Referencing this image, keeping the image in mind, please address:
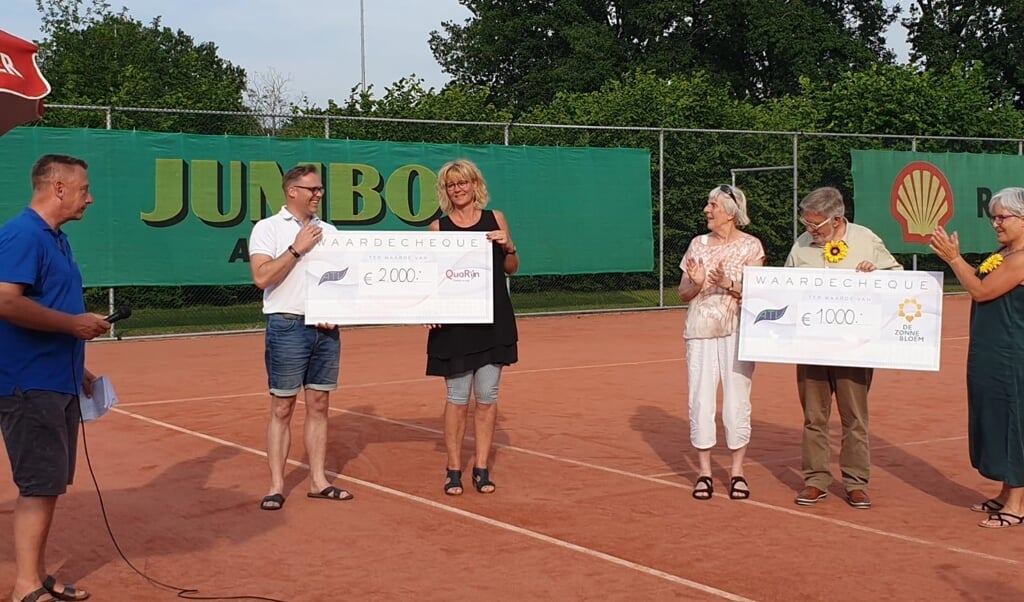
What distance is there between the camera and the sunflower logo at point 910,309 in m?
6.63

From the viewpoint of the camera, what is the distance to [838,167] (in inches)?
932

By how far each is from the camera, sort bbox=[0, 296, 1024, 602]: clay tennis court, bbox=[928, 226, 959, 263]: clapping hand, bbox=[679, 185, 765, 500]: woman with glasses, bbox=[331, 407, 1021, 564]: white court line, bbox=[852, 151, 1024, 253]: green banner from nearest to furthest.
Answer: bbox=[0, 296, 1024, 602]: clay tennis court → bbox=[331, 407, 1021, 564]: white court line → bbox=[928, 226, 959, 263]: clapping hand → bbox=[679, 185, 765, 500]: woman with glasses → bbox=[852, 151, 1024, 253]: green banner

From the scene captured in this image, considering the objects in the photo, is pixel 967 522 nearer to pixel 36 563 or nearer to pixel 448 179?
pixel 448 179

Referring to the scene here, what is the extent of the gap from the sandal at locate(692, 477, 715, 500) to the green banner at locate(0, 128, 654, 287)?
10.3 m

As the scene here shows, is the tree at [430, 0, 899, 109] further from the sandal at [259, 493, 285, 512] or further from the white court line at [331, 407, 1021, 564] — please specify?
the sandal at [259, 493, 285, 512]

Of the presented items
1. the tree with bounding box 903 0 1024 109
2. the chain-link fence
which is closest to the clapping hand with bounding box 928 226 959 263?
the chain-link fence

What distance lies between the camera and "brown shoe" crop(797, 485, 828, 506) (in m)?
6.70

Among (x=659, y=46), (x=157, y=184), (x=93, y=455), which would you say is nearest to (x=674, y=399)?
(x=93, y=455)

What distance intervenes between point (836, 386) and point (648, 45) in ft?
125

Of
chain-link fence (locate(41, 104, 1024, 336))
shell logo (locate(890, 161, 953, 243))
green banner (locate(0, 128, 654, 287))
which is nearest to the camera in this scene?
green banner (locate(0, 128, 654, 287))

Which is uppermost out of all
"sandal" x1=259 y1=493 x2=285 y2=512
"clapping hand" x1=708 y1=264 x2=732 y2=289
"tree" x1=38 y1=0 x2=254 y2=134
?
"tree" x1=38 y1=0 x2=254 y2=134

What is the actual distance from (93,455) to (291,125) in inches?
542

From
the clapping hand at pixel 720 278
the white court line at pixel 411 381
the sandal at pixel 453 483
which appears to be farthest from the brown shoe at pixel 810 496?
the white court line at pixel 411 381

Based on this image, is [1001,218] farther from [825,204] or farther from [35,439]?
[35,439]
